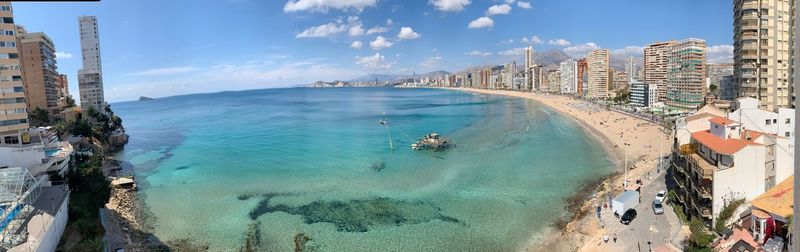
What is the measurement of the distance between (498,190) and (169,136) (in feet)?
141

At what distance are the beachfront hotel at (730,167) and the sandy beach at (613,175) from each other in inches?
116

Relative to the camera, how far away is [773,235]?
10477 millimetres

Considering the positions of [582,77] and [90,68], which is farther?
[582,77]

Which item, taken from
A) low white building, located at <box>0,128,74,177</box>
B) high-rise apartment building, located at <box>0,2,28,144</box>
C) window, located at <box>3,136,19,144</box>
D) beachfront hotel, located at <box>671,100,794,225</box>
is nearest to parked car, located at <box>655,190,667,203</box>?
beachfront hotel, located at <box>671,100,794,225</box>

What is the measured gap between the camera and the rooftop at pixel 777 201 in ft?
34.4

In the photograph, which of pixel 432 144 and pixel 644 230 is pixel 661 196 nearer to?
pixel 644 230

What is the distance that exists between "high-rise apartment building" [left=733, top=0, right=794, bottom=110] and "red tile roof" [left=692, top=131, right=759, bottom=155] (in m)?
14.5

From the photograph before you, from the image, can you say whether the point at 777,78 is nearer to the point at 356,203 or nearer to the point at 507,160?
the point at 507,160

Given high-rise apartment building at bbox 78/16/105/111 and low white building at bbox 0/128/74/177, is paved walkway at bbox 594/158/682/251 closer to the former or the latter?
low white building at bbox 0/128/74/177

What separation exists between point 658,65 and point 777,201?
65647 mm

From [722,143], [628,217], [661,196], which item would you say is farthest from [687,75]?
[628,217]

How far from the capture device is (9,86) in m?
17.9

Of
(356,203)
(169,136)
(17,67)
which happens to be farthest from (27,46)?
(356,203)

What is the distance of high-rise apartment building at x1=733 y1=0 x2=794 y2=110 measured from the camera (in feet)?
79.3
